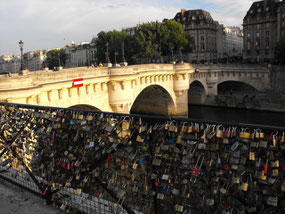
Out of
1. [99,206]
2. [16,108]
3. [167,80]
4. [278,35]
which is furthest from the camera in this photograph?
[278,35]

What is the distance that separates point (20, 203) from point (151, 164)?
271cm

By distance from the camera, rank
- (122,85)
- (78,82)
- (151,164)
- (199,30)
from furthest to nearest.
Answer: (199,30), (122,85), (78,82), (151,164)

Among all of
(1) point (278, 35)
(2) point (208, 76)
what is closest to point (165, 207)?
(2) point (208, 76)

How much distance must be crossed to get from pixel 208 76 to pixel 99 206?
147 feet

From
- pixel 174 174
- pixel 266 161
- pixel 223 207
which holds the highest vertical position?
pixel 266 161

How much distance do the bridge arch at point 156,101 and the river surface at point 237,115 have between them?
5.29 meters

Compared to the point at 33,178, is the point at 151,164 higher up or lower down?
higher up

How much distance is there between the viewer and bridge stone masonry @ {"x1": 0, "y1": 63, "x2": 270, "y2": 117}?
13945mm

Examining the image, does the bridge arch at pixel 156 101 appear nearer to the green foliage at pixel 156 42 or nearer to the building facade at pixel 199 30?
the green foliage at pixel 156 42

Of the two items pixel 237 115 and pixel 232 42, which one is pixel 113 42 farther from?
pixel 232 42

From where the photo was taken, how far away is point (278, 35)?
218 ft

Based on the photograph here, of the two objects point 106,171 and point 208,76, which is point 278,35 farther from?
point 106,171

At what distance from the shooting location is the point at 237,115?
40.7m

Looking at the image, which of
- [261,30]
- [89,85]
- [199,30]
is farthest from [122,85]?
[199,30]
